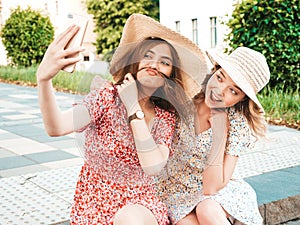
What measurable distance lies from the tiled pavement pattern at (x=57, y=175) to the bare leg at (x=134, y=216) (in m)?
0.39

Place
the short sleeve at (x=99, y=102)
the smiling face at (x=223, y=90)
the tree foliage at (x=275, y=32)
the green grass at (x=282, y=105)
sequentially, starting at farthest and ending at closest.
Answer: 1. the tree foliage at (x=275, y=32)
2. the green grass at (x=282, y=105)
3. the smiling face at (x=223, y=90)
4. the short sleeve at (x=99, y=102)

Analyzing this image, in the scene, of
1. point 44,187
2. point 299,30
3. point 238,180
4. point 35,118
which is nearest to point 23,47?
point 35,118

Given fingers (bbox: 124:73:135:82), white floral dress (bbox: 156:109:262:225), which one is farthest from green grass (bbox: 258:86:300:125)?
fingers (bbox: 124:73:135:82)

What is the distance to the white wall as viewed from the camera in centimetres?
1652

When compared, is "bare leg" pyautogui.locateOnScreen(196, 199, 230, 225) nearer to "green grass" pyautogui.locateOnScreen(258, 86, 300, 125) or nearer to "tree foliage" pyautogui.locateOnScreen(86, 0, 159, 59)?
"green grass" pyautogui.locateOnScreen(258, 86, 300, 125)

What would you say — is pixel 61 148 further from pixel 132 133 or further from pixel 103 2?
pixel 103 2

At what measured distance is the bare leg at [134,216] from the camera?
211cm

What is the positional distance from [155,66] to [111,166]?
45cm

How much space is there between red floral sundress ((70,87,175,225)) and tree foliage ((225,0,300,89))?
5.65 m

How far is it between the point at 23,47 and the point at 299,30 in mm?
11157

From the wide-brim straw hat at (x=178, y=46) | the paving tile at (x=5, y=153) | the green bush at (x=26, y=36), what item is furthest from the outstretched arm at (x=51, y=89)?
the green bush at (x=26, y=36)

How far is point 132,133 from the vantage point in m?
2.04

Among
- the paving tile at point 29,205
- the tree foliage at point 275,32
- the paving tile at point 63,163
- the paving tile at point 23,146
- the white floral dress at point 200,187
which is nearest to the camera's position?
the white floral dress at point 200,187

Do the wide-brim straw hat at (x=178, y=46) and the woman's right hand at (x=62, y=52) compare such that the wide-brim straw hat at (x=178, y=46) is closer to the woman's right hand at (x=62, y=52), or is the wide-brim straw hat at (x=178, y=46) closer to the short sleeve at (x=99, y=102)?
the short sleeve at (x=99, y=102)
